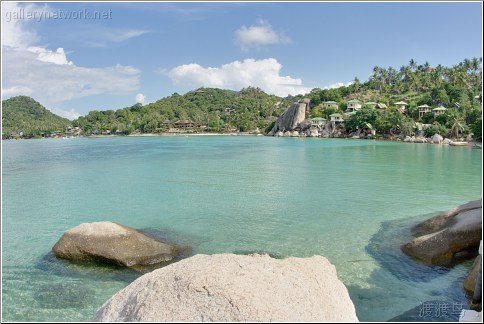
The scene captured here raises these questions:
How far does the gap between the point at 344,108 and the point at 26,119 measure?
144433mm

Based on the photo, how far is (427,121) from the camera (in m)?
81.6

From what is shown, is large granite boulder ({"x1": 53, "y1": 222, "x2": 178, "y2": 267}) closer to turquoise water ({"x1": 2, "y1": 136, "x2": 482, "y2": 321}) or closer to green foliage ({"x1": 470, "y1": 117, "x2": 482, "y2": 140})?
turquoise water ({"x1": 2, "y1": 136, "x2": 482, "y2": 321})

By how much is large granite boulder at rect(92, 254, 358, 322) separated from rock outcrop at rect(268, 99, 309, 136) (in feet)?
361

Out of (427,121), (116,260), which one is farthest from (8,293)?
(427,121)

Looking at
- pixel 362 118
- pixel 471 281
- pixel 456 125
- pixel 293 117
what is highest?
pixel 293 117

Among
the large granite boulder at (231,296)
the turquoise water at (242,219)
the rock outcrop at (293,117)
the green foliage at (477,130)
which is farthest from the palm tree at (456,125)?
the large granite boulder at (231,296)

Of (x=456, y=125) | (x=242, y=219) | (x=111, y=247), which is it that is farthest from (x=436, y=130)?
(x=111, y=247)

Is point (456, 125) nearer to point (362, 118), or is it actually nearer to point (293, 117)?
point (362, 118)

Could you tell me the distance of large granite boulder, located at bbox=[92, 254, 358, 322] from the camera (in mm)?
4352

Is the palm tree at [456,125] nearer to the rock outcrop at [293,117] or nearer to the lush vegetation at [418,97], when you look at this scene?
the lush vegetation at [418,97]

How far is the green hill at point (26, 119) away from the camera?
506 feet

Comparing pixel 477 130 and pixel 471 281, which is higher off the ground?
pixel 477 130

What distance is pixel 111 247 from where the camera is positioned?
1084 cm

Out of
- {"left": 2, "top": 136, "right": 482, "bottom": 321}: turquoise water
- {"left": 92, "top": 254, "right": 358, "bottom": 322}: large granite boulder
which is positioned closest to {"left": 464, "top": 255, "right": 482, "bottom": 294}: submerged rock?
{"left": 2, "top": 136, "right": 482, "bottom": 321}: turquoise water
